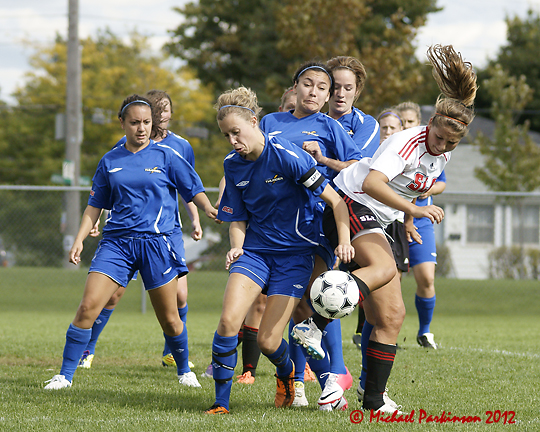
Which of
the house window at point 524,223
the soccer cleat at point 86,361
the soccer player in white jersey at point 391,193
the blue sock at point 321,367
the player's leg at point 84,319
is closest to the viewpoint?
the soccer player in white jersey at point 391,193

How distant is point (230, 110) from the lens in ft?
13.9

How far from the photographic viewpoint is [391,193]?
4062mm

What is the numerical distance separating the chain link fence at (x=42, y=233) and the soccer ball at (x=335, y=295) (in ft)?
31.5

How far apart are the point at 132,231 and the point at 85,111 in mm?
29637

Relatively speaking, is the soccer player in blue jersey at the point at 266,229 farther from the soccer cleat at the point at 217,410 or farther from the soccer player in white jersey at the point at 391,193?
the soccer player in white jersey at the point at 391,193

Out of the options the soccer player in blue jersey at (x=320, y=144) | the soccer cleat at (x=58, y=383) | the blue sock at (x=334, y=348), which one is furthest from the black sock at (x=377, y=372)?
the soccer cleat at (x=58, y=383)

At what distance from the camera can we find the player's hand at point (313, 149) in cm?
453

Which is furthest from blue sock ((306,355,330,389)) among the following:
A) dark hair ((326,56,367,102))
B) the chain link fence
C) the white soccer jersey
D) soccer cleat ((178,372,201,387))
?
the chain link fence

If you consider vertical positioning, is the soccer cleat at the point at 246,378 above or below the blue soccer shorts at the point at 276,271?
below

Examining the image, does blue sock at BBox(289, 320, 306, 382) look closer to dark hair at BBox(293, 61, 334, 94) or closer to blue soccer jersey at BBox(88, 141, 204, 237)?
blue soccer jersey at BBox(88, 141, 204, 237)

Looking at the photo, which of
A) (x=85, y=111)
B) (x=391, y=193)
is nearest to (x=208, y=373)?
(x=391, y=193)

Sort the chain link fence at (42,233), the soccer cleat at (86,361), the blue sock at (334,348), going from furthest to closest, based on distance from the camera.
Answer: the chain link fence at (42,233) → the soccer cleat at (86,361) → the blue sock at (334,348)

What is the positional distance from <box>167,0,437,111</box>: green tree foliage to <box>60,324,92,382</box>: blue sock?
17359mm

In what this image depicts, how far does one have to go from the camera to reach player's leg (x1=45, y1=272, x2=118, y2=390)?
5039mm
